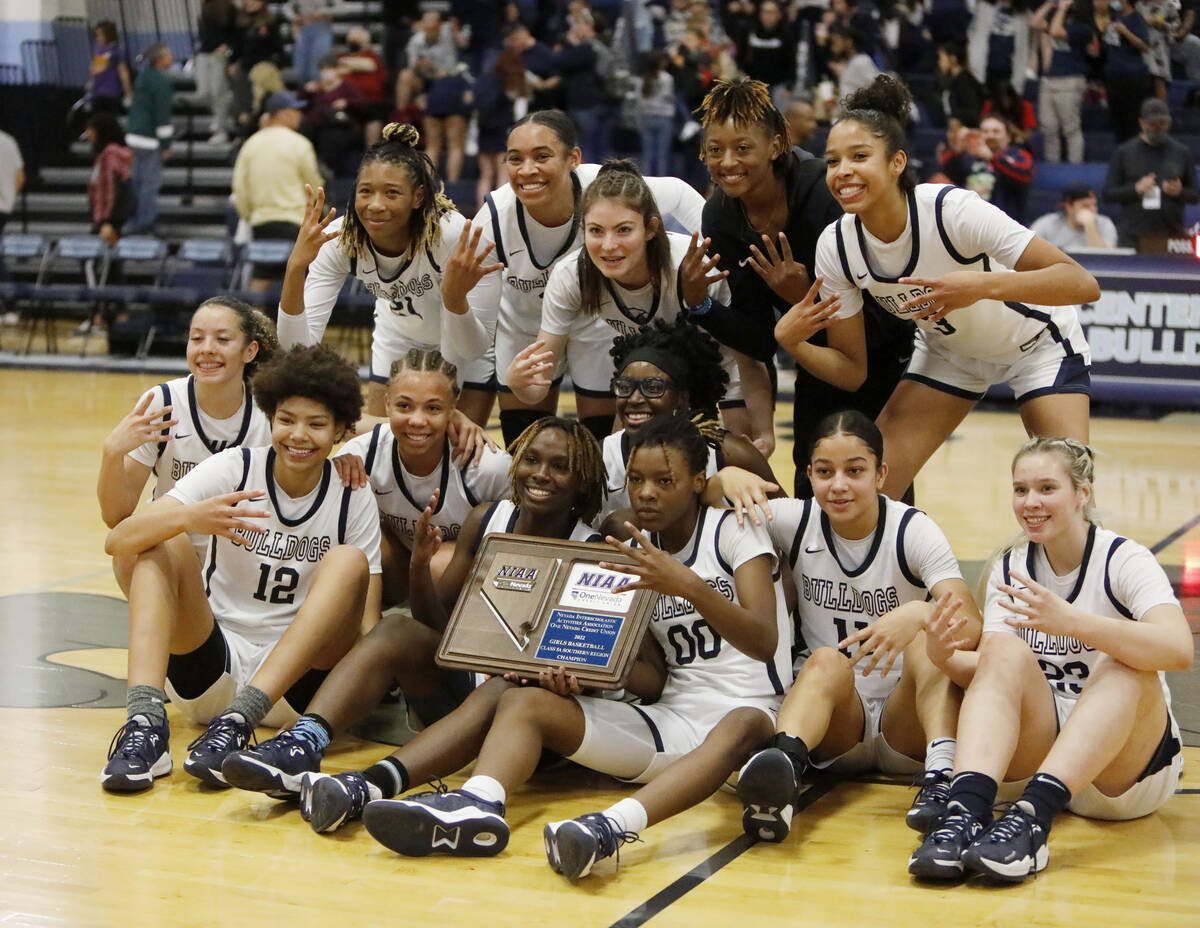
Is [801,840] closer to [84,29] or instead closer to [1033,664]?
[1033,664]

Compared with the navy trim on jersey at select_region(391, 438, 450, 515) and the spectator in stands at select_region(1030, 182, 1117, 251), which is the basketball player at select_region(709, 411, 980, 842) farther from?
the spectator in stands at select_region(1030, 182, 1117, 251)

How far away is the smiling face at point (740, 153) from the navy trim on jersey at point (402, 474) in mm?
1129

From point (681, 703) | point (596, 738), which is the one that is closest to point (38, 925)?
point (596, 738)

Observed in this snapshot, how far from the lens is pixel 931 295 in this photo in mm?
3922

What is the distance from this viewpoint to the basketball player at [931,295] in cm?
403

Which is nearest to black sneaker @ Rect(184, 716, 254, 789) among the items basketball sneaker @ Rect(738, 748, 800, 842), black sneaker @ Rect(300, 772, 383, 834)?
black sneaker @ Rect(300, 772, 383, 834)

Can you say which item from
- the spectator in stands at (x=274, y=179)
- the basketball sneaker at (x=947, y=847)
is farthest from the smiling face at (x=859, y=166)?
the spectator in stands at (x=274, y=179)

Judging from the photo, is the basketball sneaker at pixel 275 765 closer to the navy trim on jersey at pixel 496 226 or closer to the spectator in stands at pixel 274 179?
the navy trim on jersey at pixel 496 226

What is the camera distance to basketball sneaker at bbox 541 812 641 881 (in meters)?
Result: 3.11

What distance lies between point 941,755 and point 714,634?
2.09ft

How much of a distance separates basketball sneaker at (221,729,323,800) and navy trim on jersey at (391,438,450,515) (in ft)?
3.18

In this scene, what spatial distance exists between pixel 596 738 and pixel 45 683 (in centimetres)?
199

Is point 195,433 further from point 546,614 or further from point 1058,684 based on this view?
point 1058,684

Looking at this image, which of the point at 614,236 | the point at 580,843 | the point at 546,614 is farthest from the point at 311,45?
the point at 580,843
